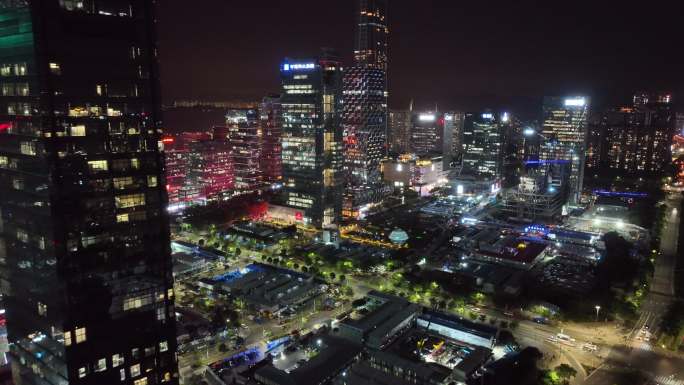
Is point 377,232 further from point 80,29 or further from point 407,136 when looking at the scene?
point 407,136

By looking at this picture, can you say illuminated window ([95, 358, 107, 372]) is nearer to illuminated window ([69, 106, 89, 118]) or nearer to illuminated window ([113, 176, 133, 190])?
illuminated window ([113, 176, 133, 190])

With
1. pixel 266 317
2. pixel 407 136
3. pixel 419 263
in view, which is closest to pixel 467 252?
pixel 419 263

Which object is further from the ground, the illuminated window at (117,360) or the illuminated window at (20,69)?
the illuminated window at (20,69)

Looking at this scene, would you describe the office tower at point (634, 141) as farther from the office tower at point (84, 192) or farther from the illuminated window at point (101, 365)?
the illuminated window at point (101, 365)

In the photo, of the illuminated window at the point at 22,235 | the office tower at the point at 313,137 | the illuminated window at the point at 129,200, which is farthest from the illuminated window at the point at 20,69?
the office tower at the point at 313,137

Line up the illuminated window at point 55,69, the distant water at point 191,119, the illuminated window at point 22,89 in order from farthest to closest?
the distant water at point 191,119 → the illuminated window at point 22,89 → the illuminated window at point 55,69

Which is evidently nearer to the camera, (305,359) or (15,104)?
(15,104)

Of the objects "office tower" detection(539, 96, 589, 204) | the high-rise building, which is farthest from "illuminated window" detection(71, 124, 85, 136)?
"office tower" detection(539, 96, 589, 204)
